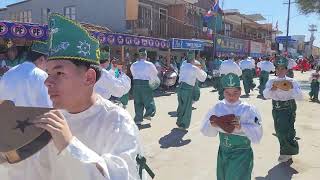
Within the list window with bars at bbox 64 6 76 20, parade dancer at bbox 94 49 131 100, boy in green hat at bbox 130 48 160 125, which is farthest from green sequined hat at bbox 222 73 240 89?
window with bars at bbox 64 6 76 20

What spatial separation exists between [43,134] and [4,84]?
10.2 ft

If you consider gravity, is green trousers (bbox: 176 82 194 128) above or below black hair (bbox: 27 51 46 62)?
below

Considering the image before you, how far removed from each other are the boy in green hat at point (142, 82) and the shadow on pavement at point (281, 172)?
4517 millimetres

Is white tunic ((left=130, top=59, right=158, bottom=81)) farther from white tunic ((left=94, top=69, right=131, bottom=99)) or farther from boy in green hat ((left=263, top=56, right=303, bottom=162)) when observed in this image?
boy in green hat ((left=263, top=56, right=303, bottom=162))

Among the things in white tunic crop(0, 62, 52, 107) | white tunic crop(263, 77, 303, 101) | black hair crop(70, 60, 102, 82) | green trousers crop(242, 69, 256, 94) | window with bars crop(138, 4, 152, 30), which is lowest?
green trousers crop(242, 69, 256, 94)

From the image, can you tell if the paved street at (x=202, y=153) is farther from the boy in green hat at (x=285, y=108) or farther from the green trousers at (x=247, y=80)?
the green trousers at (x=247, y=80)

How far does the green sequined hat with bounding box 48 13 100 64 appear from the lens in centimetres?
221

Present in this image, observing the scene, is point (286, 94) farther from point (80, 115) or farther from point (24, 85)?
point (80, 115)

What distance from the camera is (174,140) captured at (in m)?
9.93

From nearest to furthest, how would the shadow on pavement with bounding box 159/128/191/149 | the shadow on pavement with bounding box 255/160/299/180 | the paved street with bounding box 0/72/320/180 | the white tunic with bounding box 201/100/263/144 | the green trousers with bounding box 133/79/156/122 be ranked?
the white tunic with bounding box 201/100/263/144 → the shadow on pavement with bounding box 255/160/299/180 → the paved street with bounding box 0/72/320/180 → the shadow on pavement with bounding box 159/128/191/149 → the green trousers with bounding box 133/79/156/122

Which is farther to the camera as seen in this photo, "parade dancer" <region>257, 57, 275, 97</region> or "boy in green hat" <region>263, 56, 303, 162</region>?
"parade dancer" <region>257, 57, 275, 97</region>

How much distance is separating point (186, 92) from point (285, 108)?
372cm

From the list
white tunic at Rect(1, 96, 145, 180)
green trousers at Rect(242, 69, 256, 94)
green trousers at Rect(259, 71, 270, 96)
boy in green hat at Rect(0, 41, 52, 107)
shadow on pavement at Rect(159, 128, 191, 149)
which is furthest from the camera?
green trousers at Rect(242, 69, 256, 94)

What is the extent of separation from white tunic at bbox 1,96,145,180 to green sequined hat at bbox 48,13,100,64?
10.7 inches
